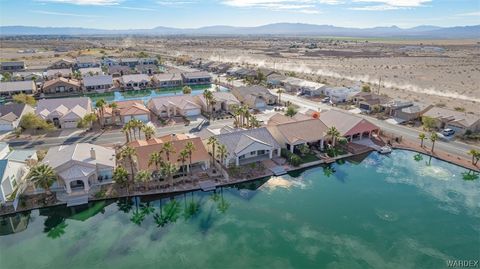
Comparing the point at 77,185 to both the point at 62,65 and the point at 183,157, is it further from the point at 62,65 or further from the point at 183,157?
the point at 62,65

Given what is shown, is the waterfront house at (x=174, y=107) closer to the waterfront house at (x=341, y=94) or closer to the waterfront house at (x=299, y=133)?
the waterfront house at (x=299, y=133)

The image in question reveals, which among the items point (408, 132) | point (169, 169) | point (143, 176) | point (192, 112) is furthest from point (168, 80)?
point (408, 132)

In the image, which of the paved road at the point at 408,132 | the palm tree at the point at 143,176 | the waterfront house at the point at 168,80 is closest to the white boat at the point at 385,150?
the paved road at the point at 408,132

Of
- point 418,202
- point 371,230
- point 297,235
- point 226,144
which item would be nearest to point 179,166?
point 226,144

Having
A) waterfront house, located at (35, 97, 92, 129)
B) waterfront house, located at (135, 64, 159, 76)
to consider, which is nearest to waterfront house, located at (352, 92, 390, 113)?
waterfront house, located at (35, 97, 92, 129)

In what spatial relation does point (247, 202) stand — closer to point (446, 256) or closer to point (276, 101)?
point (446, 256)
